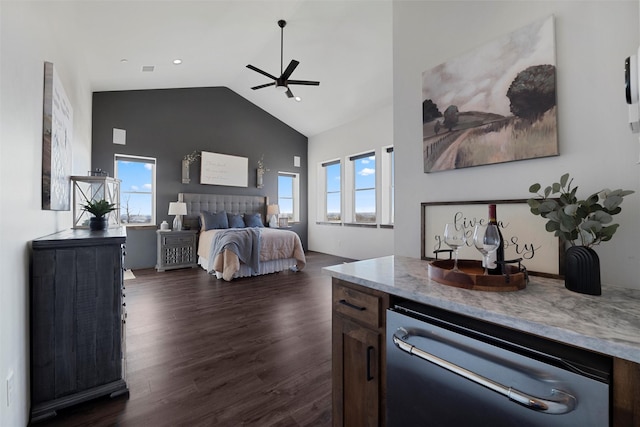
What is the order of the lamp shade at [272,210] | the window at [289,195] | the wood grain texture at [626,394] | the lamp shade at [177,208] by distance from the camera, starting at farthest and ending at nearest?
the window at [289,195] < the lamp shade at [272,210] < the lamp shade at [177,208] < the wood grain texture at [626,394]

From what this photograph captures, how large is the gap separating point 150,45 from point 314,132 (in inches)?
162

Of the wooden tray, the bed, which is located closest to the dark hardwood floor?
the bed

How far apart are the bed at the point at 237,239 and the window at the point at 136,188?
569 mm

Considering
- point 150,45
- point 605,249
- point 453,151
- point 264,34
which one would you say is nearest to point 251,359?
point 453,151

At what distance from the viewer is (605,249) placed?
1.12 m

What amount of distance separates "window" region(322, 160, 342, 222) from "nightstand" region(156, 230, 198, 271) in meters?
3.17

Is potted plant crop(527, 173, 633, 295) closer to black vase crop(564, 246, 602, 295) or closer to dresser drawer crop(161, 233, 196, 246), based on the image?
black vase crop(564, 246, 602, 295)

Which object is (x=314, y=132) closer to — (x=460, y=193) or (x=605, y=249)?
(x=460, y=193)

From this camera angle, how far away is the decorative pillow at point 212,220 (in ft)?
18.1

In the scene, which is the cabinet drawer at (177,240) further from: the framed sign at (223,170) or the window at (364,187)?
the window at (364,187)

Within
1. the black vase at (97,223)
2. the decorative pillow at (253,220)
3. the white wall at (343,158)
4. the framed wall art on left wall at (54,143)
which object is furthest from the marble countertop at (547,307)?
the decorative pillow at (253,220)

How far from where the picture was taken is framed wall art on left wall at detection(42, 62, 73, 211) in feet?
5.66

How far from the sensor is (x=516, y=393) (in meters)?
0.73

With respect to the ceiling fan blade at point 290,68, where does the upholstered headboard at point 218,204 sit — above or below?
below
